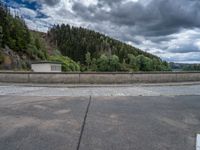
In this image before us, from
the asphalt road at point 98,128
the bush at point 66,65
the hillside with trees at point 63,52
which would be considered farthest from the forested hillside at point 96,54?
the asphalt road at point 98,128

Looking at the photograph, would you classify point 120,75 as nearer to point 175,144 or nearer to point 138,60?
point 175,144

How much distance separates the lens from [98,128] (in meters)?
4.68

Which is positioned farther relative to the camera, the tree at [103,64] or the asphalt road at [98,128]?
the tree at [103,64]

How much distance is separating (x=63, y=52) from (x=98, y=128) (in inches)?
4445

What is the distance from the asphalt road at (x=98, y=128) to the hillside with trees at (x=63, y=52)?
96.0ft

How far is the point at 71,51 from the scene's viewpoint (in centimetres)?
11156

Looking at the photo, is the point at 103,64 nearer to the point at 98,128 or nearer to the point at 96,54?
the point at 96,54

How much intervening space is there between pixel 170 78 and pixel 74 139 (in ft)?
46.8

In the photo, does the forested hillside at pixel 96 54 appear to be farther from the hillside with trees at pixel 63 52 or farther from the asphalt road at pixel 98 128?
the asphalt road at pixel 98 128

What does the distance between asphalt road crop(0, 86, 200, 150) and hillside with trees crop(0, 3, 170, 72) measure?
96.0 feet

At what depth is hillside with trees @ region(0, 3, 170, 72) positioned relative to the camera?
4153 centimetres

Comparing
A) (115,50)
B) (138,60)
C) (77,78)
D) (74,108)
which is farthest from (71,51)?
(74,108)

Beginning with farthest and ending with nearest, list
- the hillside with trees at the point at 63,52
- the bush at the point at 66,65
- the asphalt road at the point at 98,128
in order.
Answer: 1. the bush at the point at 66,65
2. the hillside with trees at the point at 63,52
3. the asphalt road at the point at 98,128

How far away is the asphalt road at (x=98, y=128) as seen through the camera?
3721 mm
